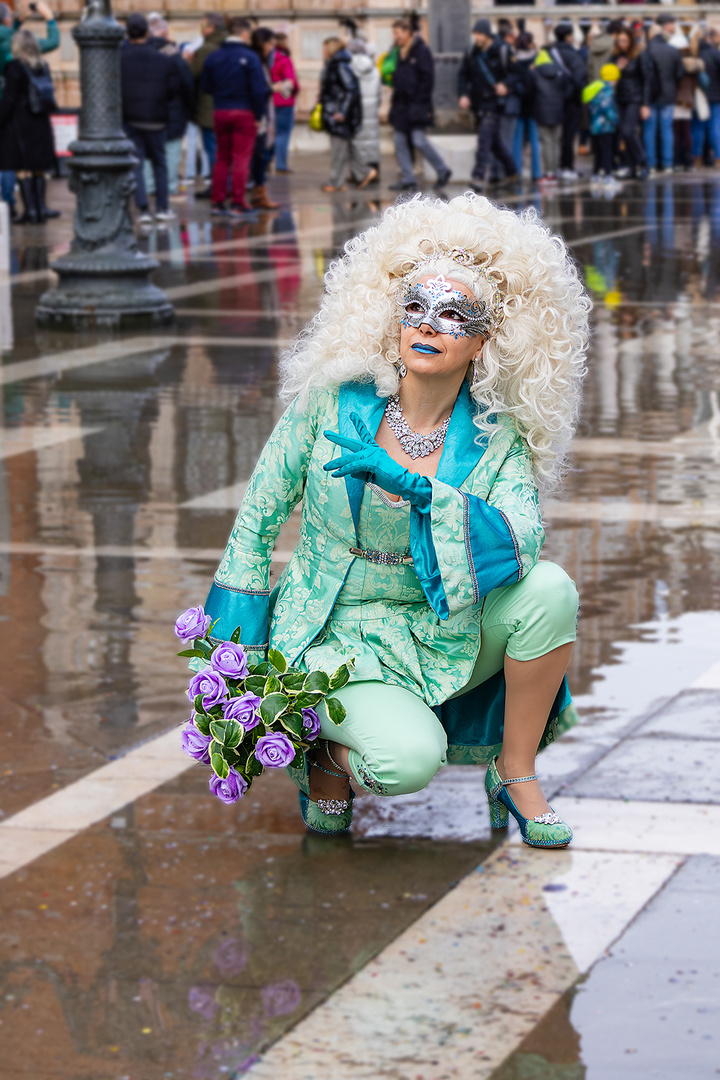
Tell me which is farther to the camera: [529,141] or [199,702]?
[529,141]

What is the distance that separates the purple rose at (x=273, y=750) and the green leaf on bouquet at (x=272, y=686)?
0.07 metres

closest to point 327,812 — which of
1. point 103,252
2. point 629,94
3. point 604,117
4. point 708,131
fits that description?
point 103,252

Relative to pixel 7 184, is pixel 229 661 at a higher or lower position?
lower

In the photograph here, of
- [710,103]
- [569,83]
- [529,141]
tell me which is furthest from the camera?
[710,103]

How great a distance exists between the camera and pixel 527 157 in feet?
86.7

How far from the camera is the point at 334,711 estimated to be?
265cm

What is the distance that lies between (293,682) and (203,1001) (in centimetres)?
147

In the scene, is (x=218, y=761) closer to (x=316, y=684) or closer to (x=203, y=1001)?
(x=316, y=684)

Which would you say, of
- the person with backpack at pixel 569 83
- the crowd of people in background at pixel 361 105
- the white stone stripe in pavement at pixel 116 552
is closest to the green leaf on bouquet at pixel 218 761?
the white stone stripe in pavement at pixel 116 552

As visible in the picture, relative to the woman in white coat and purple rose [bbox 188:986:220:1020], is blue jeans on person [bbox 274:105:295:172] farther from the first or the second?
purple rose [bbox 188:986:220:1020]

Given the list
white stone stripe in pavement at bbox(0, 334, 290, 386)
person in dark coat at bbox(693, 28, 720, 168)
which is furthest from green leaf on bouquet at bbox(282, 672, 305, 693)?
person in dark coat at bbox(693, 28, 720, 168)

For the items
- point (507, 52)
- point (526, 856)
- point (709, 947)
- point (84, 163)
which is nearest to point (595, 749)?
point (526, 856)

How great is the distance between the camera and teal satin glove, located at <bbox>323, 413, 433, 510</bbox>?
2.60m

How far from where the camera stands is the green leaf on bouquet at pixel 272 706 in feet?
8.55
